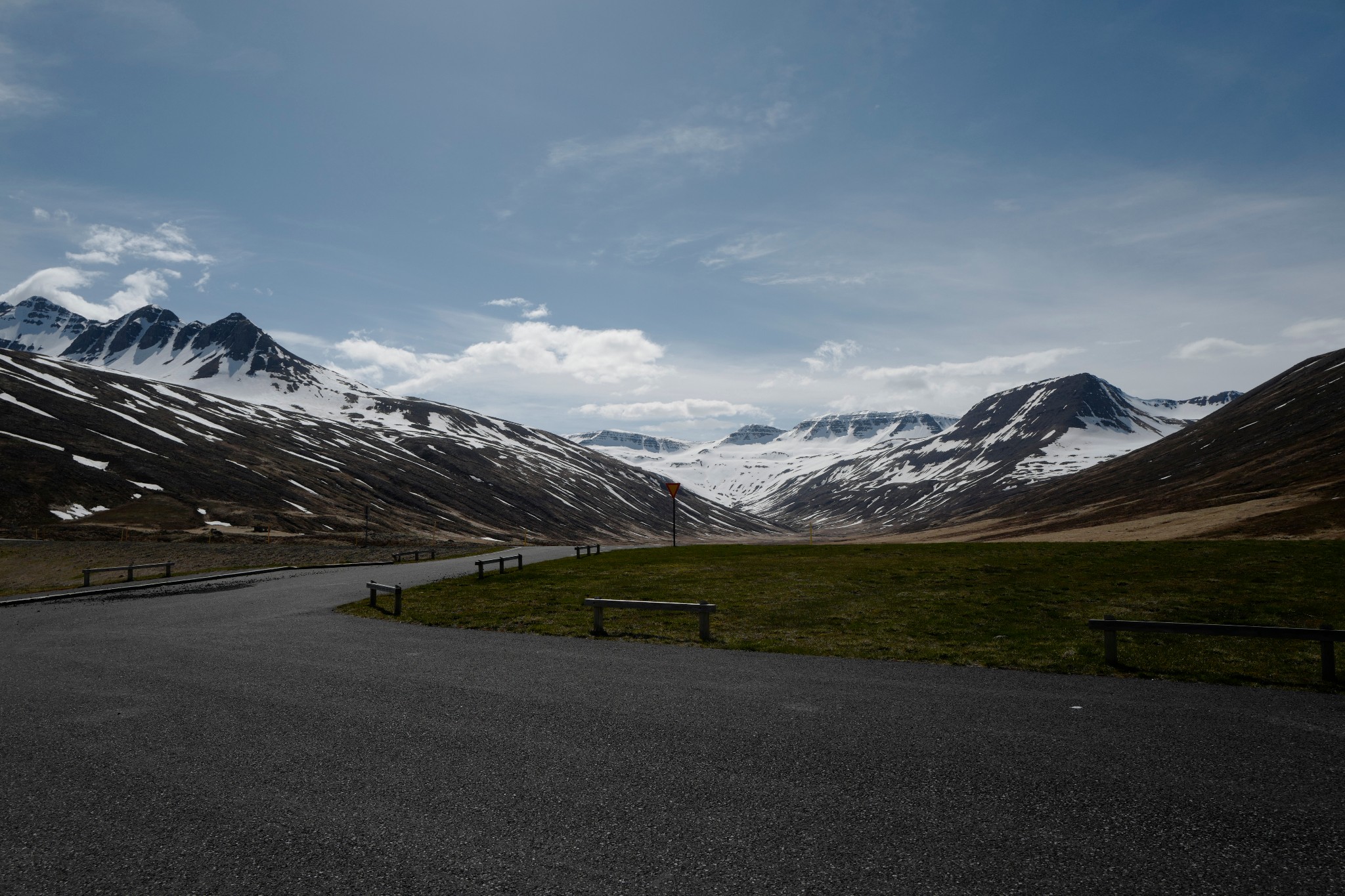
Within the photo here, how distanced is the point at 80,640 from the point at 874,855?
19951 millimetres

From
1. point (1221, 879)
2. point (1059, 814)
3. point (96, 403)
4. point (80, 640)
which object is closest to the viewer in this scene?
point (1221, 879)

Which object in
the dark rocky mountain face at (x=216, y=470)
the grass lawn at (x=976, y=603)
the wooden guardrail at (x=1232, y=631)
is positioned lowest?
the grass lawn at (x=976, y=603)

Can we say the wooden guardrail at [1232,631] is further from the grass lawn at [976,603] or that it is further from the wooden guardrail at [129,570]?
the wooden guardrail at [129,570]

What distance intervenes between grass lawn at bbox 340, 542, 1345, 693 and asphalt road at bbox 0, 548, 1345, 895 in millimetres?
2249

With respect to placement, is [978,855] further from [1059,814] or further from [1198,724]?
[1198,724]

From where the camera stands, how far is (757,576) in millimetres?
31500

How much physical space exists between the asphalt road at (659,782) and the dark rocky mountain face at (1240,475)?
225 ft

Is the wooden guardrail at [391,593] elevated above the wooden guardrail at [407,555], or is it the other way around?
the wooden guardrail at [391,593]

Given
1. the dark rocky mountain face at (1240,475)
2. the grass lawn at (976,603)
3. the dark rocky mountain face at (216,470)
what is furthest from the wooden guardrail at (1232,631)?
the dark rocky mountain face at (216,470)

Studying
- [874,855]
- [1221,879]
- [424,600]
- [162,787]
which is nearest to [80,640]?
[424,600]

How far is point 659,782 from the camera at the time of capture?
26.7ft

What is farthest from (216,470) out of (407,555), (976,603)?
(976,603)

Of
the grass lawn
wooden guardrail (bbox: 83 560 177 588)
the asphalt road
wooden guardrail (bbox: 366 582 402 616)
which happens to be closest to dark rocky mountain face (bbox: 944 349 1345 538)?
the grass lawn

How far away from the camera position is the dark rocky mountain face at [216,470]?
88.4 m
